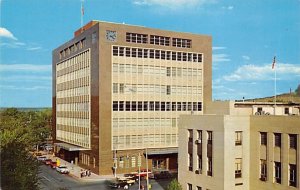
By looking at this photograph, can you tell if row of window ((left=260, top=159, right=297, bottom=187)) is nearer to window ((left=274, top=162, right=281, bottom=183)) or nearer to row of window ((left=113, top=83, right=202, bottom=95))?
window ((left=274, top=162, right=281, bottom=183))

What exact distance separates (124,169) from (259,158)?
90.9 ft

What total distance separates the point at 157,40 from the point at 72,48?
56.8 feet

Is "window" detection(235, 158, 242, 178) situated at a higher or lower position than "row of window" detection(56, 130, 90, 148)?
higher

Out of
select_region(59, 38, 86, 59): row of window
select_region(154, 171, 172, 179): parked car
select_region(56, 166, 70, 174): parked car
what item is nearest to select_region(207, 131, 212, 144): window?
select_region(154, 171, 172, 179): parked car

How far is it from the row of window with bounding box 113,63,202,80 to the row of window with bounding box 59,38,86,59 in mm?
9293

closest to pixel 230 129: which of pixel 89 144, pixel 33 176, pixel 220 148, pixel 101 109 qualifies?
pixel 220 148

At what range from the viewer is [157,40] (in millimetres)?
57594

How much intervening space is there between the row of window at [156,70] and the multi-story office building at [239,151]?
2215 cm

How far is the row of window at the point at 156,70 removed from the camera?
179 ft

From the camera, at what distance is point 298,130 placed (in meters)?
26.1

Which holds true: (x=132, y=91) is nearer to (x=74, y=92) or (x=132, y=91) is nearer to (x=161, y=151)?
(x=161, y=151)

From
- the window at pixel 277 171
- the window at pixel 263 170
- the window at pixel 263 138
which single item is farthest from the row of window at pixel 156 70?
the window at pixel 277 171

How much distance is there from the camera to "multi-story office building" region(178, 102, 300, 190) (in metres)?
27.0

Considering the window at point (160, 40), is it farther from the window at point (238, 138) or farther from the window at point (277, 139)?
the window at point (277, 139)
